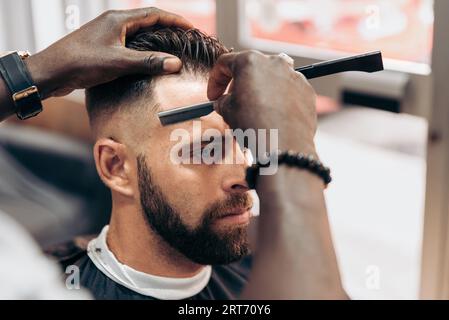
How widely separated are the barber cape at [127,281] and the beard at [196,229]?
82 mm

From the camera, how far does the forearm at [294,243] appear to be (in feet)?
2.73

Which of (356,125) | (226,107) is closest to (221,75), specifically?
(226,107)

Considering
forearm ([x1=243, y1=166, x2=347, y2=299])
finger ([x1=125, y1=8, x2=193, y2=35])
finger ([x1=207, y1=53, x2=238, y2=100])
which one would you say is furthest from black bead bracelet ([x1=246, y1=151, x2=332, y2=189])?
finger ([x1=125, y1=8, x2=193, y2=35])

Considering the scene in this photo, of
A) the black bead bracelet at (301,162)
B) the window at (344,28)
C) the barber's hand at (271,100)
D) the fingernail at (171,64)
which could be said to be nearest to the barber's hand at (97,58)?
the fingernail at (171,64)

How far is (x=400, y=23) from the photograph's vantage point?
1428 millimetres

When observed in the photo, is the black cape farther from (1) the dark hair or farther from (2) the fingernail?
(2) the fingernail

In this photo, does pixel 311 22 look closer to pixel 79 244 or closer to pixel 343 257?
pixel 343 257

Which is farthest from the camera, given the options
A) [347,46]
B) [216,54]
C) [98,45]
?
[347,46]

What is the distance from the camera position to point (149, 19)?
47.3 inches

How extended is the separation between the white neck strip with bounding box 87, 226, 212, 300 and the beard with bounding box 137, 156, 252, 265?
0.23 ft

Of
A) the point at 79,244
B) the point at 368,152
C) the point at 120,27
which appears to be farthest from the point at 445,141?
the point at 79,244

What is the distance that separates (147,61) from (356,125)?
664mm

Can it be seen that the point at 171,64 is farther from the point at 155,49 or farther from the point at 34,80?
the point at 34,80

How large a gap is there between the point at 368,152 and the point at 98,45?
793 mm
